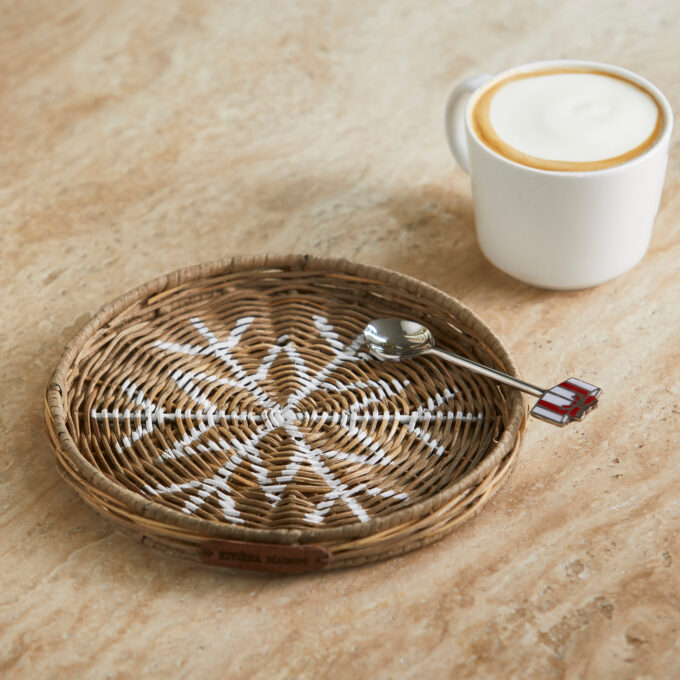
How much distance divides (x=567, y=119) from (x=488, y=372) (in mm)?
197

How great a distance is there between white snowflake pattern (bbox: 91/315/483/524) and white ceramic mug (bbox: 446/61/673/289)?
13 cm

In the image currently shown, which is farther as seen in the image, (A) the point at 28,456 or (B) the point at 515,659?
(A) the point at 28,456

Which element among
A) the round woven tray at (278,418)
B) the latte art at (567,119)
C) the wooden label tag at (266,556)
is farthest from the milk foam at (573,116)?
the wooden label tag at (266,556)

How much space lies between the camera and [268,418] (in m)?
0.62

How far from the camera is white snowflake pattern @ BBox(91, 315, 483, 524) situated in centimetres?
56

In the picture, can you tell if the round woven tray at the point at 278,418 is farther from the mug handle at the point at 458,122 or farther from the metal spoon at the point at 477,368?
the mug handle at the point at 458,122

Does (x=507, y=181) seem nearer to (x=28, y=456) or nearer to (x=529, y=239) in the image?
(x=529, y=239)

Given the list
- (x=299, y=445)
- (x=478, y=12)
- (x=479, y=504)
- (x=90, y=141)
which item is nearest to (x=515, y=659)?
(x=479, y=504)

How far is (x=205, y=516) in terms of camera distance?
0.54m

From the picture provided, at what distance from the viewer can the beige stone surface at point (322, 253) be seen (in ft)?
1.59

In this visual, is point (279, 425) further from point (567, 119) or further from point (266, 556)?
point (567, 119)

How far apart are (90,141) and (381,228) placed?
0.31 metres

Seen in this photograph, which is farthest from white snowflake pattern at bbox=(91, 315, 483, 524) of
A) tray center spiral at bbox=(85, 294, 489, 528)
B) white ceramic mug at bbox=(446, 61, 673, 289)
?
white ceramic mug at bbox=(446, 61, 673, 289)

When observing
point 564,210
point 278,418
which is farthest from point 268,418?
point 564,210
